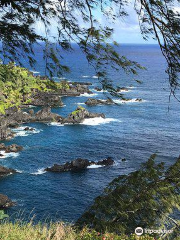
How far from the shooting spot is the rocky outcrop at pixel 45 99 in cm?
8421

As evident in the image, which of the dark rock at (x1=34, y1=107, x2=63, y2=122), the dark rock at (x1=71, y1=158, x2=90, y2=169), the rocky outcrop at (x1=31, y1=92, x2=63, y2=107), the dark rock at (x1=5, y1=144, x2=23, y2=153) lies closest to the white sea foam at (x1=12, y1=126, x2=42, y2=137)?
the dark rock at (x1=34, y1=107, x2=63, y2=122)

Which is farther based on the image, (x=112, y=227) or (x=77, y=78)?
(x=77, y=78)

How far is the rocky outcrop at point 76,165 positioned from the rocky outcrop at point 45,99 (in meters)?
38.7

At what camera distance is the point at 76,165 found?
45.5 meters

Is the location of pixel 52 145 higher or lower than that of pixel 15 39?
lower

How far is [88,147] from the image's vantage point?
5400 cm

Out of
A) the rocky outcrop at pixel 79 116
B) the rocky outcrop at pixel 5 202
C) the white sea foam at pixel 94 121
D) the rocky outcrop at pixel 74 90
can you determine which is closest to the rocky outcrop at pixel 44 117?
the rocky outcrop at pixel 79 116

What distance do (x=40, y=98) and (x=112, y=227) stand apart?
8036 centimetres

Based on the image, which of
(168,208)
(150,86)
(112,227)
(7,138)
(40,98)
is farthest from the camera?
(150,86)

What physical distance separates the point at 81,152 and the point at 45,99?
3978 centimetres

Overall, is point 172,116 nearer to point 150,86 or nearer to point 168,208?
point 150,86

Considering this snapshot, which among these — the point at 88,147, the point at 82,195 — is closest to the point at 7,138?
the point at 88,147

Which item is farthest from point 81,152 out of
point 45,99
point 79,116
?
point 45,99

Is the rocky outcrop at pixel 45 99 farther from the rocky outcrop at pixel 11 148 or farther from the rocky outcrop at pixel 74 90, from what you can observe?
the rocky outcrop at pixel 11 148
